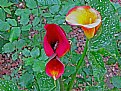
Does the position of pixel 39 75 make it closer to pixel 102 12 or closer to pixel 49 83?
pixel 49 83

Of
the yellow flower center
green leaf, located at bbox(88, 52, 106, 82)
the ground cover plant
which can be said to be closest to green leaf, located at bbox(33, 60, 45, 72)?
the ground cover plant

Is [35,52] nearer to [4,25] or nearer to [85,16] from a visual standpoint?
[4,25]

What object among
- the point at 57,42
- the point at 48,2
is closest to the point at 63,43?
the point at 57,42

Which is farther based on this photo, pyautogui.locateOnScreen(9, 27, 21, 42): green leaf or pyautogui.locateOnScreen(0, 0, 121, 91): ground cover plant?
pyautogui.locateOnScreen(9, 27, 21, 42): green leaf

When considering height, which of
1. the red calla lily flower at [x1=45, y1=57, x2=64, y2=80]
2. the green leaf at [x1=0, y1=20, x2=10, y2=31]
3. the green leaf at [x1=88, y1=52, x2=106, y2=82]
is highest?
the red calla lily flower at [x1=45, y1=57, x2=64, y2=80]

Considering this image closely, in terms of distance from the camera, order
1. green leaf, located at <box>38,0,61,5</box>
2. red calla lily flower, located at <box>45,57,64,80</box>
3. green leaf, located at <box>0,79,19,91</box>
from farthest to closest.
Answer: green leaf, located at <box>38,0,61,5</box> → green leaf, located at <box>0,79,19,91</box> → red calla lily flower, located at <box>45,57,64,80</box>

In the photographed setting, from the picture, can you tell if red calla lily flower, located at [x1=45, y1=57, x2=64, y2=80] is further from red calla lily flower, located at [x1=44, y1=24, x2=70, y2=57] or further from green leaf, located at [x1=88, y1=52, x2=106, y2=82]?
green leaf, located at [x1=88, y1=52, x2=106, y2=82]

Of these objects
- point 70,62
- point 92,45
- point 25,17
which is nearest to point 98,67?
point 92,45
